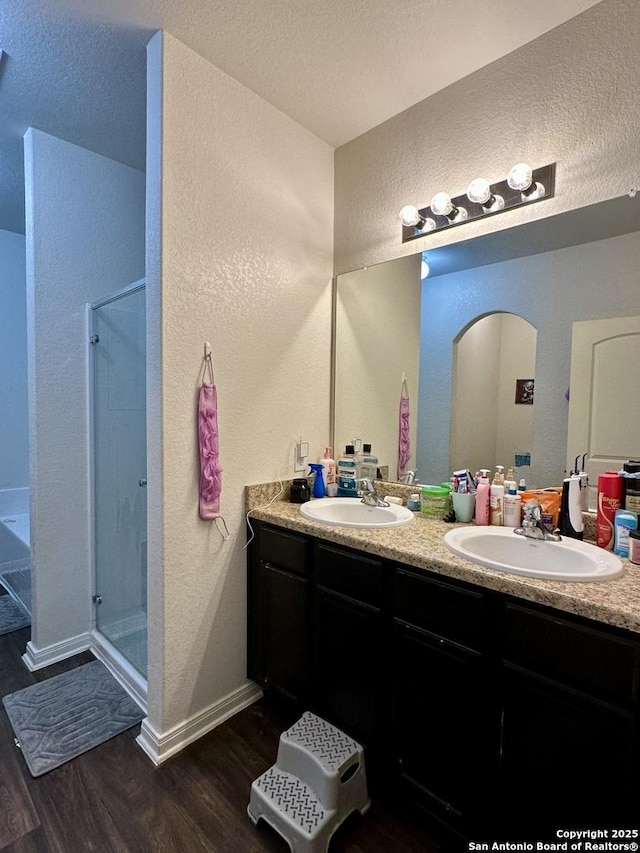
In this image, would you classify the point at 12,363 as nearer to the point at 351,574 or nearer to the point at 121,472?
the point at 121,472

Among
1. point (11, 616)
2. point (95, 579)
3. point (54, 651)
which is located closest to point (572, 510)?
point (95, 579)

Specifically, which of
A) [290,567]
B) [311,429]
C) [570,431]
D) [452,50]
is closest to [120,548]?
[290,567]

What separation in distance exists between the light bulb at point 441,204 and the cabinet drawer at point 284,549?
4.73ft

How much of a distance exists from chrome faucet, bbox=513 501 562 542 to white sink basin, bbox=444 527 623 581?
2cm

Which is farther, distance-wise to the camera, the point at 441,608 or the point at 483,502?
the point at 483,502

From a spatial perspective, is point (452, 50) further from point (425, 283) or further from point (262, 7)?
point (425, 283)

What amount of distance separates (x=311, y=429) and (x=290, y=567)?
0.72 m

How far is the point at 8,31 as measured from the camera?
1.47 meters

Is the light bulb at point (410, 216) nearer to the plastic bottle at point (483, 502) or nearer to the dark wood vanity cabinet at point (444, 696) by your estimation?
the plastic bottle at point (483, 502)

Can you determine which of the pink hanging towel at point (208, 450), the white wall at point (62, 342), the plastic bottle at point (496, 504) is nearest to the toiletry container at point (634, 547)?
the plastic bottle at point (496, 504)

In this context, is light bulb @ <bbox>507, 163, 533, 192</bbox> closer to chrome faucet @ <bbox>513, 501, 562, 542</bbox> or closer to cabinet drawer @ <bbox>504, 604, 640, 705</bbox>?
chrome faucet @ <bbox>513, 501, 562, 542</bbox>

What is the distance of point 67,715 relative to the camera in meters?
1.76

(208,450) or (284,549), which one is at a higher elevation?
(208,450)

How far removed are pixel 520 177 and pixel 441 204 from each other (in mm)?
305
